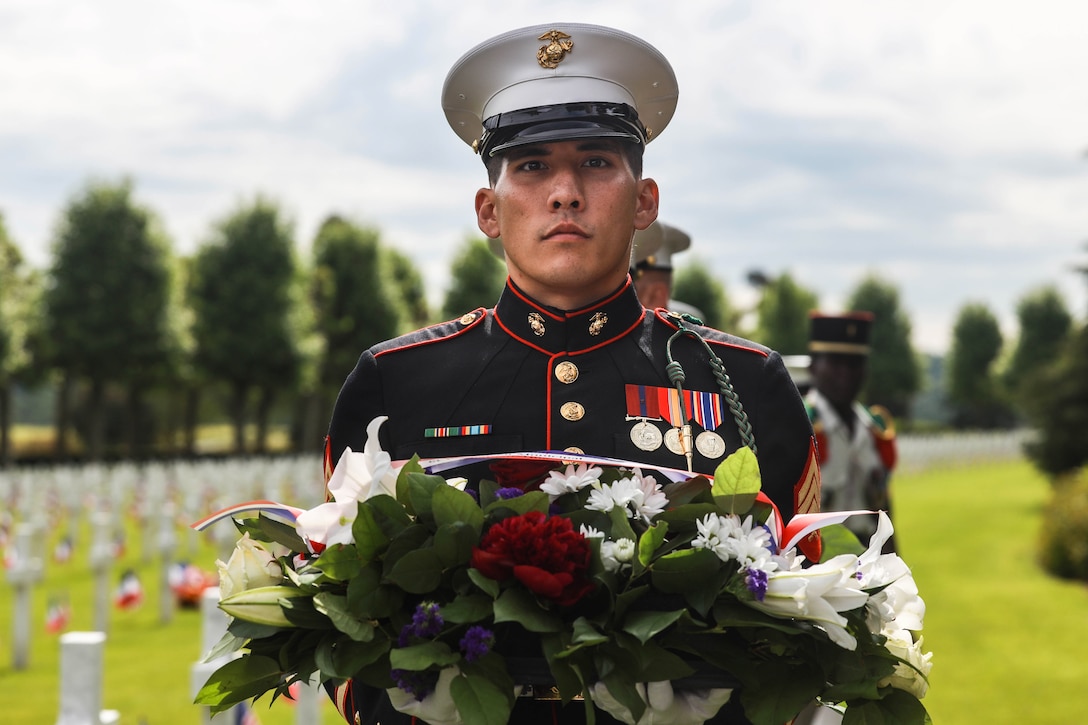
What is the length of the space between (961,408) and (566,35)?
3504 inches

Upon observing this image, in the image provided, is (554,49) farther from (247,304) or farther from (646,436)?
(247,304)

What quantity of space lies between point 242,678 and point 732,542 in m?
0.95

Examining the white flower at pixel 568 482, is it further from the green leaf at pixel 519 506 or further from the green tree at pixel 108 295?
the green tree at pixel 108 295

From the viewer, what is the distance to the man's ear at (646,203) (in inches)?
103

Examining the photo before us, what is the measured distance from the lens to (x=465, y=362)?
104 inches

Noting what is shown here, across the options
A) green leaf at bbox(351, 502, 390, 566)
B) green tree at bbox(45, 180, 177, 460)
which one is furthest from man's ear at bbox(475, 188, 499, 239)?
green tree at bbox(45, 180, 177, 460)

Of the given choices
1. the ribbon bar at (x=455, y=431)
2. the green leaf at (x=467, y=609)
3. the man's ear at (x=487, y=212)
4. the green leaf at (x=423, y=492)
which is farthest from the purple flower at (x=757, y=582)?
the man's ear at (x=487, y=212)

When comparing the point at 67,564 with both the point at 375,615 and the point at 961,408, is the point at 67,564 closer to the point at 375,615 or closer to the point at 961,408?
the point at 375,615

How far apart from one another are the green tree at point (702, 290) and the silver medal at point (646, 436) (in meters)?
53.4

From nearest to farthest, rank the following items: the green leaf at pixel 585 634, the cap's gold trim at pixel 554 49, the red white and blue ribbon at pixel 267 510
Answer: the green leaf at pixel 585 634, the red white and blue ribbon at pixel 267 510, the cap's gold trim at pixel 554 49

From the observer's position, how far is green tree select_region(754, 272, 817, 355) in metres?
72.7

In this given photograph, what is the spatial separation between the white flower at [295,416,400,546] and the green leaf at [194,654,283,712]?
253 mm

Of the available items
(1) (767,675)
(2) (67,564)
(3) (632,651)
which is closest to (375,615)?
(3) (632,651)

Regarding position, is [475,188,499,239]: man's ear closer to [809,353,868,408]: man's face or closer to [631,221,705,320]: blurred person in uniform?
[631,221,705,320]: blurred person in uniform
